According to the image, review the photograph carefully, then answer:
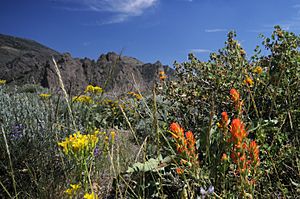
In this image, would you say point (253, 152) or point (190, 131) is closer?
point (253, 152)

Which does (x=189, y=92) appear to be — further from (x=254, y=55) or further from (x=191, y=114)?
(x=254, y=55)

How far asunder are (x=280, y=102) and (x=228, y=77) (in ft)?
1.77

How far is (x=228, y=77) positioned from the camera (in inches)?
120

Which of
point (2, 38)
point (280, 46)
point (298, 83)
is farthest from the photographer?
point (2, 38)

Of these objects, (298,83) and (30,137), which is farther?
(30,137)

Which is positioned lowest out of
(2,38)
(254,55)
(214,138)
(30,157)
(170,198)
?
(170,198)

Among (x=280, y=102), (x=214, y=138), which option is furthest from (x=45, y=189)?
(x=280, y=102)

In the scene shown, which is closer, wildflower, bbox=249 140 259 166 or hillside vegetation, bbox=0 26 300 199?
wildflower, bbox=249 140 259 166

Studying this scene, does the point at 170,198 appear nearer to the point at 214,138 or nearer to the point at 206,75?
the point at 214,138

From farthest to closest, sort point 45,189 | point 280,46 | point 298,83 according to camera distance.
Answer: point 280,46 → point 298,83 → point 45,189

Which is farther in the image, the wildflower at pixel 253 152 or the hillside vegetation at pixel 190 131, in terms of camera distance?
the hillside vegetation at pixel 190 131

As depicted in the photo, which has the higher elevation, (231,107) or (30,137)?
(231,107)

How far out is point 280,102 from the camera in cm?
285

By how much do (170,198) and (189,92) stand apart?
1233mm
